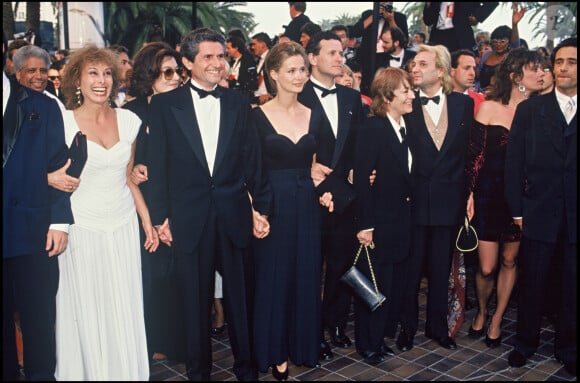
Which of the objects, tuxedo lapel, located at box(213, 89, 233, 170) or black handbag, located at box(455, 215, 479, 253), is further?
black handbag, located at box(455, 215, 479, 253)

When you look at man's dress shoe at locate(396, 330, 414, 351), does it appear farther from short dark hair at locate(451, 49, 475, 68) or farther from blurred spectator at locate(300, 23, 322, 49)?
blurred spectator at locate(300, 23, 322, 49)

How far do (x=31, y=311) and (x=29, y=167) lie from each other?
89cm

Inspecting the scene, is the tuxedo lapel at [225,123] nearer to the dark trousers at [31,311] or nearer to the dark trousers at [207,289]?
the dark trousers at [207,289]

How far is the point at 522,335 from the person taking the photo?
480cm

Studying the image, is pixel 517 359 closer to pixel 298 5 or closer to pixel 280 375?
pixel 280 375

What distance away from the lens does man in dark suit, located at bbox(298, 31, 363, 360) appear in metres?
4.67

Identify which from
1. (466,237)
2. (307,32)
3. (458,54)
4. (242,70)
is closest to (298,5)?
(307,32)

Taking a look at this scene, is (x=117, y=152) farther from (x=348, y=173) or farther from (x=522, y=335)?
(x=522, y=335)

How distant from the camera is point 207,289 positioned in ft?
13.7

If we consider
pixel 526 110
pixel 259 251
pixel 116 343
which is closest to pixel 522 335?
pixel 526 110

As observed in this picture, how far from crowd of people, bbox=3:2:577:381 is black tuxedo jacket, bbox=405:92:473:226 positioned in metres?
0.02

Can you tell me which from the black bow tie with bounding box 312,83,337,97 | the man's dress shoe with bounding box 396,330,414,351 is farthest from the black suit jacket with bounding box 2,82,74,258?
the man's dress shoe with bounding box 396,330,414,351

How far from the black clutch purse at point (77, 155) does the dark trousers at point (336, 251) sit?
6.44 ft

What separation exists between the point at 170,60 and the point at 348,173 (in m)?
1.83
